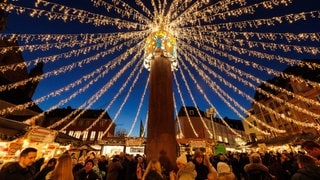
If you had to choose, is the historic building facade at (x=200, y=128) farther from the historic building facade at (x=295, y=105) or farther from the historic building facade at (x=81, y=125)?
the historic building facade at (x=81, y=125)

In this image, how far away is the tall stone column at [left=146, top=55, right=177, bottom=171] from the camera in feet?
20.5

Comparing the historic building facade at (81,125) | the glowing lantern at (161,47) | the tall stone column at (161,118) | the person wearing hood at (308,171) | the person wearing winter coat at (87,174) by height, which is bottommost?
the person wearing winter coat at (87,174)

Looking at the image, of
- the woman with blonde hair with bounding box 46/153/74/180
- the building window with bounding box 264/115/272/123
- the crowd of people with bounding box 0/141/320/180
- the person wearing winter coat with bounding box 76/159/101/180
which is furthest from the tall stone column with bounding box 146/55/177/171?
the building window with bounding box 264/115/272/123

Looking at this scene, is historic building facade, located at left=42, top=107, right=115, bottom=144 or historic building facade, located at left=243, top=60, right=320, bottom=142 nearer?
historic building facade, located at left=243, top=60, right=320, bottom=142

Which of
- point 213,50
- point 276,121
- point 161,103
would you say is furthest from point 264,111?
point 161,103

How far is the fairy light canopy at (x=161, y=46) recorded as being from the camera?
8.04 m

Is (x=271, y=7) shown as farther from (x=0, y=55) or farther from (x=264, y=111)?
(x=264, y=111)

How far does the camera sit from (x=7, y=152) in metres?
7.77

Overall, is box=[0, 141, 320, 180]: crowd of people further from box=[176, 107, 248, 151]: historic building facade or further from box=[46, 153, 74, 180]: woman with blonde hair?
box=[176, 107, 248, 151]: historic building facade

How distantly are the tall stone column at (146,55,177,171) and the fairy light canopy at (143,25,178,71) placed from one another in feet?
0.88

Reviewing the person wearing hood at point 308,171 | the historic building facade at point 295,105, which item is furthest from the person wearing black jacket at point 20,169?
the historic building facade at point 295,105

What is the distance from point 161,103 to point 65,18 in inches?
191

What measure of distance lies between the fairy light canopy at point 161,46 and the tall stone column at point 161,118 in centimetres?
27

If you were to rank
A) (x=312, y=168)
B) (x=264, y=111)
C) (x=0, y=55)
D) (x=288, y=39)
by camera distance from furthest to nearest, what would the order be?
(x=264, y=111) → (x=0, y=55) → (x=288, y=39) → (x=312, y=168)
